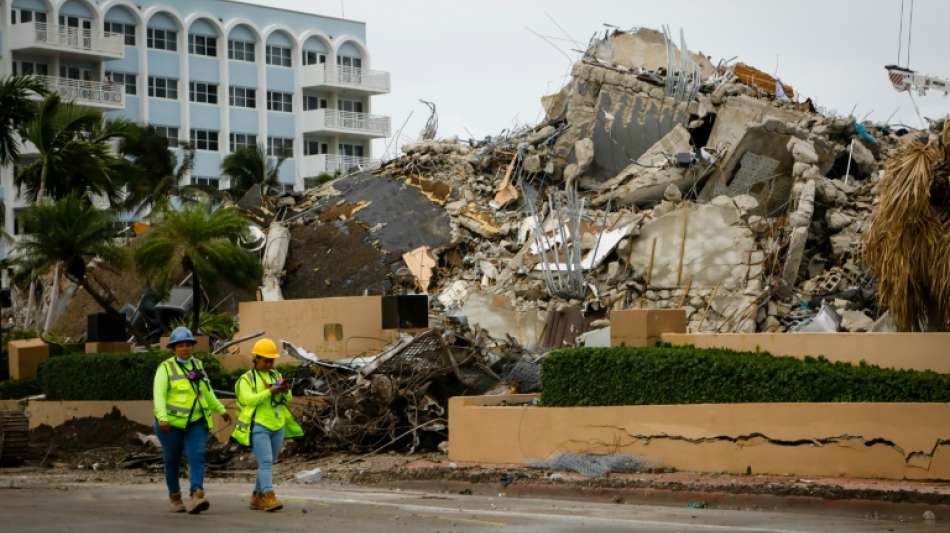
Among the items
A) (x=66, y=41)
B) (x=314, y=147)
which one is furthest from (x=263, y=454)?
(x=314, y=147)

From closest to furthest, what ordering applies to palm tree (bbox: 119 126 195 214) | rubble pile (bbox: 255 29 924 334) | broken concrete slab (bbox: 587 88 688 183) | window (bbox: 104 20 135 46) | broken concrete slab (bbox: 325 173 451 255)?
rubble pile (bbox: 255 29 924 334) → broken concrete slab (bbox: 325 173 451 255) → broken concrete slab (bbox: 587 88 688 183) → palm tree (bbox: 119 126 195 214) → window (bbox: 104 20 135 46)

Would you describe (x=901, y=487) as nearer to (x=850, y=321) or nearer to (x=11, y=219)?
(x=850, y=321)

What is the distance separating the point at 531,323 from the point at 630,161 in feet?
22.3

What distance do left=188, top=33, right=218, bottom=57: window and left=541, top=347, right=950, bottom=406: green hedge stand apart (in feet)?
176

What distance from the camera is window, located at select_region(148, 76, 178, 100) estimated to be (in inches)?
2643

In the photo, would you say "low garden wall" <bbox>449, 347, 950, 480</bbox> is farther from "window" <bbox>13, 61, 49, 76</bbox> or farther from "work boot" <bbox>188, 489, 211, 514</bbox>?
"window" <bbox>13, 61, 49, 76</bbox>

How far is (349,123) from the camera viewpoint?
7375cm

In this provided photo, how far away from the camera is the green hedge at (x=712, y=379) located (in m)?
→ 15.0

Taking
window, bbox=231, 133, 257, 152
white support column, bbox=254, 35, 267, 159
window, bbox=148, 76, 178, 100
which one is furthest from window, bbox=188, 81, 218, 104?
white support column, bbox=254, 35, 267, 159

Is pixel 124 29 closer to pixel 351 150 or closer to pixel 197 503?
pixel 351 150

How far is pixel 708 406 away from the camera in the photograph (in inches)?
624

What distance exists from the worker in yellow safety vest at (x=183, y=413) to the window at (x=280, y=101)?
5954 centimetres

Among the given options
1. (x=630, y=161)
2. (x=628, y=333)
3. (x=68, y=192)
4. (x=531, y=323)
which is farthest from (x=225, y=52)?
(x=628, y=333)

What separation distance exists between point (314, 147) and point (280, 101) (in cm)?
288
